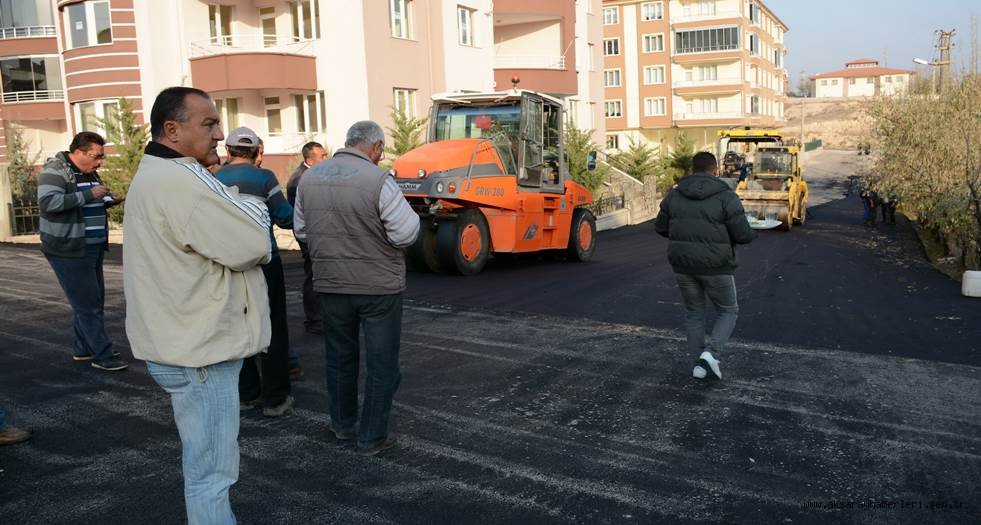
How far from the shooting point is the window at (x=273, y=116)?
86.6ft

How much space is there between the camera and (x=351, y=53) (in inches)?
960

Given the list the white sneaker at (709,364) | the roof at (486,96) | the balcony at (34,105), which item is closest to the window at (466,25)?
the roof at (486,96)

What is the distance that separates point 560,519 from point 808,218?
29.1 meters

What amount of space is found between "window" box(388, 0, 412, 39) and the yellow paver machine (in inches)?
422

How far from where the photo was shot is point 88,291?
691 centimetres

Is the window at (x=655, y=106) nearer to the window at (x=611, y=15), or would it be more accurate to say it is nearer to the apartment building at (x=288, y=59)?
the window at (x=611, y=15)

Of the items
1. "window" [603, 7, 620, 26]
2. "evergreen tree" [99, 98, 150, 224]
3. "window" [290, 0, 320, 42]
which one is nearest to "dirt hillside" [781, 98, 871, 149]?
"window" [603, 7, 620, 26]

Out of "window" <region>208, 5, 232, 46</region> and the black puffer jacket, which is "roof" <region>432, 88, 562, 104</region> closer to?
the black puffer jacket

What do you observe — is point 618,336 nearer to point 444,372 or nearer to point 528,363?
point 528,363

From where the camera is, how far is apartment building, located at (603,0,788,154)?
6162 cm

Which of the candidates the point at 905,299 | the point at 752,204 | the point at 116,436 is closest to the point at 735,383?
the point at 116,436

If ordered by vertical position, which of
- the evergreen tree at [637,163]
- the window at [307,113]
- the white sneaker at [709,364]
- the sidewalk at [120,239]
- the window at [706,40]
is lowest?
the white sneaker at [709,364]

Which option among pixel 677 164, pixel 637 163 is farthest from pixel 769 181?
pixel 677 164

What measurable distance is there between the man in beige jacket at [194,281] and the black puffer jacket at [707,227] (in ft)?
13.9
